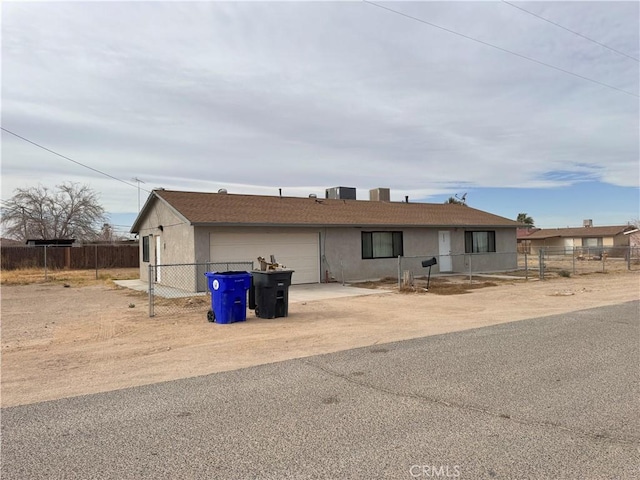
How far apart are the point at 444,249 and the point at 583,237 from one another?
146ft

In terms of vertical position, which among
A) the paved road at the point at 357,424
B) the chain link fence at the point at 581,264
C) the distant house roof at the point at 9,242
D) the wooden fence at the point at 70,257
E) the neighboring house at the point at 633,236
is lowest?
the paved road at the point at 357,424

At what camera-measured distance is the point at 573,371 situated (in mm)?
6070

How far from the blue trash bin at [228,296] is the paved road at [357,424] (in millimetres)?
3879

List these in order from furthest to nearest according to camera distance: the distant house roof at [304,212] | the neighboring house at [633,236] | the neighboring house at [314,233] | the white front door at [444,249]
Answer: the neighboring house at [633,236] → the white front door at [444,249] → the distant house roof at [304,212] → the neighboring house at [314,233]

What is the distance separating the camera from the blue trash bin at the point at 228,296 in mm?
10344

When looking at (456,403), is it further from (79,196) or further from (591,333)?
(79,196)

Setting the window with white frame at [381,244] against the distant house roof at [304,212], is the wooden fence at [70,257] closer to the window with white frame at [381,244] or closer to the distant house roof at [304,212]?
the distant house roof at [304,212]

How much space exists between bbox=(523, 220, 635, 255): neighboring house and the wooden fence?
147 ft

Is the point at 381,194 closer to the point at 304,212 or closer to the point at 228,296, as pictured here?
the point at 304,212

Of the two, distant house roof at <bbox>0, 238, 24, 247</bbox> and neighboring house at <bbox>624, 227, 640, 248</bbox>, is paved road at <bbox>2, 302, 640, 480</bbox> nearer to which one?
distant house roof at <bbox>0, 238, 24, 247</bbox>

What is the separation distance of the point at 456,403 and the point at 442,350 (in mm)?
2532

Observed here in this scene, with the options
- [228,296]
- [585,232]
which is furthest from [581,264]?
[228,296]

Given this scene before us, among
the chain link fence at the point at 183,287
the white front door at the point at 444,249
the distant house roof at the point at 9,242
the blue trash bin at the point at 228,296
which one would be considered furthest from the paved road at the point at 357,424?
the distant house roof at the point at 9,242

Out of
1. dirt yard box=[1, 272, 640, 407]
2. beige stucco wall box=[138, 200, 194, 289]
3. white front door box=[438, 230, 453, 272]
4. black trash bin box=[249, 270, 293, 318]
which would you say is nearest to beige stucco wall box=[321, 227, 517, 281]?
white front door box=[438, 230, 453, 272]
